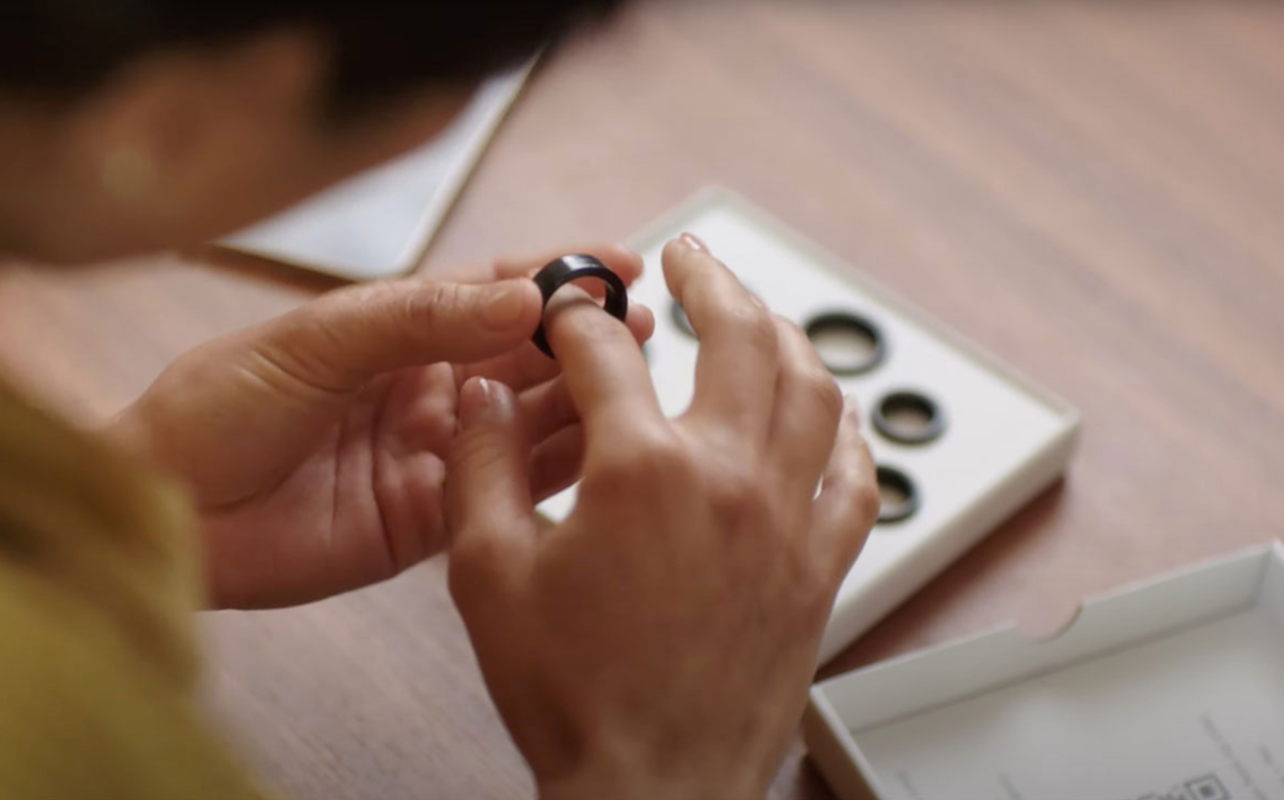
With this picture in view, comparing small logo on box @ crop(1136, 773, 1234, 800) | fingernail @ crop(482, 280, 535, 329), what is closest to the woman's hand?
fingernail @ crop(482, 280, 535, 329)

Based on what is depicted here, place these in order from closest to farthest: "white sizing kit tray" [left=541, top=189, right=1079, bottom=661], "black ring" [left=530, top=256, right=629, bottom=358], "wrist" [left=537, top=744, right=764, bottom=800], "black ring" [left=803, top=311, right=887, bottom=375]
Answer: "wrist" [left=537, top=744, right=764, bottom=800]
"black ring" [left=530, top=256, right=629, bottom=358]
"white sizing kit tray" [left=541, top=189, right=1079, bottom=661]
"black ring" [left=803, top=311, right=887, bottom=375]

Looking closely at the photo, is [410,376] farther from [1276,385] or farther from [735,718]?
[1276,385]

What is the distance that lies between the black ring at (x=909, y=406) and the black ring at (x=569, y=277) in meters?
0.23

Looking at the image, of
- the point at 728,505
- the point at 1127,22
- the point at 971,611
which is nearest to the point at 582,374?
the point at 728,505

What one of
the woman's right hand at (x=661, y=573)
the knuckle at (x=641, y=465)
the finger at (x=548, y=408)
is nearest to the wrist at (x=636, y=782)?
the woman's right hand at (x=661, y=573)

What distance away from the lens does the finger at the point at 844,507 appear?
56 cm

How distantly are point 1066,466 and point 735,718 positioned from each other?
0.36m

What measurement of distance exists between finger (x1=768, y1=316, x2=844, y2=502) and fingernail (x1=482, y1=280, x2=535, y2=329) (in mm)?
118

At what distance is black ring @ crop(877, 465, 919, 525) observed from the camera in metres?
0.73

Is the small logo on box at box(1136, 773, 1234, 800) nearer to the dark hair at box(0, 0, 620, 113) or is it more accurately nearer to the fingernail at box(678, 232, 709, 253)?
the fingernail at box(678, 232, 709, 253)

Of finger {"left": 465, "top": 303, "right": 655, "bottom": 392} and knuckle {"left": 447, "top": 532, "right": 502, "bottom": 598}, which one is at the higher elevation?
knuckle {"left": 447, "top": 532, "right": 502, "bottom": 598}

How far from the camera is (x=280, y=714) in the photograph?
66 centimetres

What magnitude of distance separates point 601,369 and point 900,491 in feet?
0.94

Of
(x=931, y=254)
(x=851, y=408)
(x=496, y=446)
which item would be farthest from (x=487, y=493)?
(x=931, y=254)
